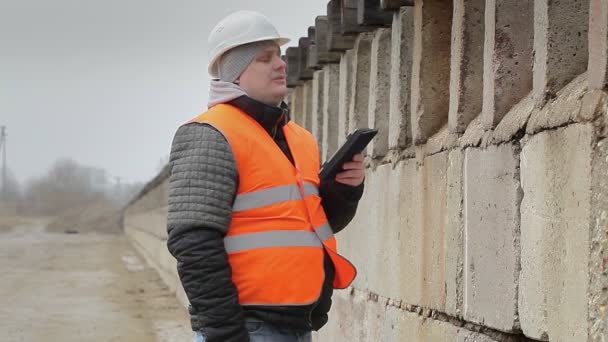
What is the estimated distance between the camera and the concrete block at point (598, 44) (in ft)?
11.4

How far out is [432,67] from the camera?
18.1 ft

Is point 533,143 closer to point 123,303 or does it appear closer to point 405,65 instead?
point 405,65

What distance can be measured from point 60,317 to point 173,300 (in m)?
2.69

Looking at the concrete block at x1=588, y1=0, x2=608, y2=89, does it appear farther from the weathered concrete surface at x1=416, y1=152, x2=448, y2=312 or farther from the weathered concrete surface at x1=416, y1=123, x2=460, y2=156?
the weathered concrete surface at x1=416, y1=152, x2=448, y2=312

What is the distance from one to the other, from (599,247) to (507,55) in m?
1.19

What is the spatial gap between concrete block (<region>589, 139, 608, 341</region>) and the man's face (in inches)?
48.9

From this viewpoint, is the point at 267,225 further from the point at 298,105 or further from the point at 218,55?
the point at 298,105

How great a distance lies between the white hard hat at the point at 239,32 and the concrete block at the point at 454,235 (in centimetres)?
105

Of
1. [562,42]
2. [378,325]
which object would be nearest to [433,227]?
[378,325]

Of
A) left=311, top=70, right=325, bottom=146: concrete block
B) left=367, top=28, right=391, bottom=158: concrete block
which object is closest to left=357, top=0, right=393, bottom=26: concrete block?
left=367, top=28, right=391, bottom=158: concrete block

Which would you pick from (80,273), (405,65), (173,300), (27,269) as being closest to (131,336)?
(173,300)

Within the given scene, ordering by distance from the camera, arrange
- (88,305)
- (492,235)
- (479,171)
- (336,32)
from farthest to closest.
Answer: (88,305)
(336,32)
(479,171)
(492,235)

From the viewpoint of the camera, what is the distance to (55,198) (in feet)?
417

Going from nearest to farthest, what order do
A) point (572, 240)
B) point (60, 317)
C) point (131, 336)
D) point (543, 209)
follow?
point (572, 240)
point (543, 209)
point (131, 336)
point (60, 317)
